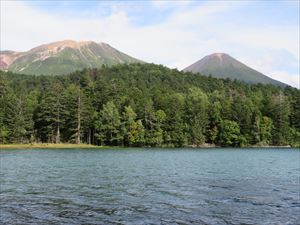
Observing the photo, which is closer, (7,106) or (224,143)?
(7,106)

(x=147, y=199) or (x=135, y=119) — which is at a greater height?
(x=135, y=119)

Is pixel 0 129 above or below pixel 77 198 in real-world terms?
above

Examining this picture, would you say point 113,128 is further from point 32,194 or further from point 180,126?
point 32,194

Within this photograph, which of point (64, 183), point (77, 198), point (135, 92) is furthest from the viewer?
point (135, 92)

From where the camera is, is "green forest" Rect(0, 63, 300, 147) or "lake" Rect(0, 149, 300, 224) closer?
"lake" Rect(0, 149, 300, 224)

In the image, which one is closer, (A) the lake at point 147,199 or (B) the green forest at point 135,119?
(A) the lake at point 147,199

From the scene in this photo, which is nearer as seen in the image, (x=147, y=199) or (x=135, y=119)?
(x=147, y=199)

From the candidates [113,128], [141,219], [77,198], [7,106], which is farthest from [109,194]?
[7,106]

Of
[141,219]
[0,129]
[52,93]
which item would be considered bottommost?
[141,219]

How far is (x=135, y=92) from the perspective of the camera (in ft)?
502

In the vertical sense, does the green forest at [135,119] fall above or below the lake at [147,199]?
above

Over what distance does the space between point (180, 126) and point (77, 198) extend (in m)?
110

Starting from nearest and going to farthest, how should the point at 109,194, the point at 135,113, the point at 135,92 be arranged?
the point at 109,194 → the point at 135,113 → the point at 135,92

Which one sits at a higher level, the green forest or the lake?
the green forest
